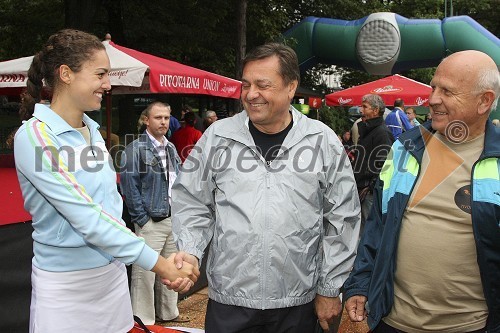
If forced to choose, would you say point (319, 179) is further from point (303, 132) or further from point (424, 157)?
point (424, 157)

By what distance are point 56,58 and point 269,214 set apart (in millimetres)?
1178

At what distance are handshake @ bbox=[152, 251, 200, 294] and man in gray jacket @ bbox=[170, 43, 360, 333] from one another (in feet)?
0.06

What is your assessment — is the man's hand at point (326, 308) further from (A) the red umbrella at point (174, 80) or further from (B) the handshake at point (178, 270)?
(A) the red umbrella at point (174, 80)

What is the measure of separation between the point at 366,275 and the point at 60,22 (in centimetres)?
1852

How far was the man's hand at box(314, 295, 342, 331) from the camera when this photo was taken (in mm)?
2807


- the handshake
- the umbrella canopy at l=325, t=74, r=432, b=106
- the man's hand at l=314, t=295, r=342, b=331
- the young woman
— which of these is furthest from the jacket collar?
the umbrella canopy at l=325, t=74, r=432, b=106

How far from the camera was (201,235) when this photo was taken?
2900 mm

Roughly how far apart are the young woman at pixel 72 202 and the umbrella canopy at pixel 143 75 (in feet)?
14.2

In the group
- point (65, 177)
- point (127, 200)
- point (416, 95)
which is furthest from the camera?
point (416, 95)

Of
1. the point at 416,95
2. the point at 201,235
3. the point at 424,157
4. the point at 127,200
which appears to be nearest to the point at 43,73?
the point at 201,235

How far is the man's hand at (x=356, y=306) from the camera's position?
2.72 meters

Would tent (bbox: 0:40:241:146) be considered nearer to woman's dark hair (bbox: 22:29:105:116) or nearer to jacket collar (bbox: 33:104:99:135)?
woman's dark hair (bbox: 22:29:105:116)

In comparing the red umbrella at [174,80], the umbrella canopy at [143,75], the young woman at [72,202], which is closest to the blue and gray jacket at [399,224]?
the young woman at [72,202]

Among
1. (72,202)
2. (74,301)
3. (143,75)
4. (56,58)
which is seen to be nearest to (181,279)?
(74,301)
